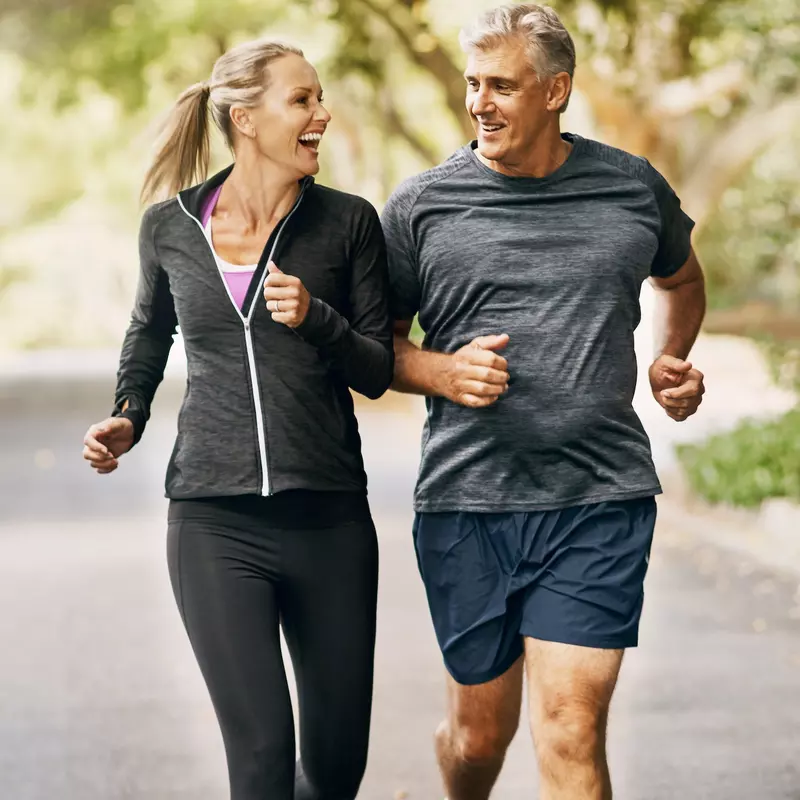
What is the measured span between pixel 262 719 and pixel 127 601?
5962 mm

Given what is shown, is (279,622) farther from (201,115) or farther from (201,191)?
(201,115)

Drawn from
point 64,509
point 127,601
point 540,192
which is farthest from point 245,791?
point 64,509

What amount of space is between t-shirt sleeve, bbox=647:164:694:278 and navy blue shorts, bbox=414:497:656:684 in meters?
0.68

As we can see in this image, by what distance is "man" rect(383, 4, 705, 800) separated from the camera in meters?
4.69

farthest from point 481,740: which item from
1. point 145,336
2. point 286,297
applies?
point 286,297

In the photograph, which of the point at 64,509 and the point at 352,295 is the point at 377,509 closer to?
the point at 64,509

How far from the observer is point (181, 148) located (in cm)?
487

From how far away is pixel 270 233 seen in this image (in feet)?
15.1

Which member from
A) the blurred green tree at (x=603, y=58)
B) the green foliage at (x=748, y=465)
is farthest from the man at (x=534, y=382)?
the blurred green tree at (x=603, y=58)

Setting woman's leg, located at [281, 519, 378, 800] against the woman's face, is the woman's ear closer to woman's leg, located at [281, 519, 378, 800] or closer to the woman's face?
the woman's face

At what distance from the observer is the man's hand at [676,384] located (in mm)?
4883

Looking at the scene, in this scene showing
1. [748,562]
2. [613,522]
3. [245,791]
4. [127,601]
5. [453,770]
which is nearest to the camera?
[245,791]

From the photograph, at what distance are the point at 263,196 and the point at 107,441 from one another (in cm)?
72

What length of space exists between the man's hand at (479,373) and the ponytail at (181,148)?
34.5 inches
